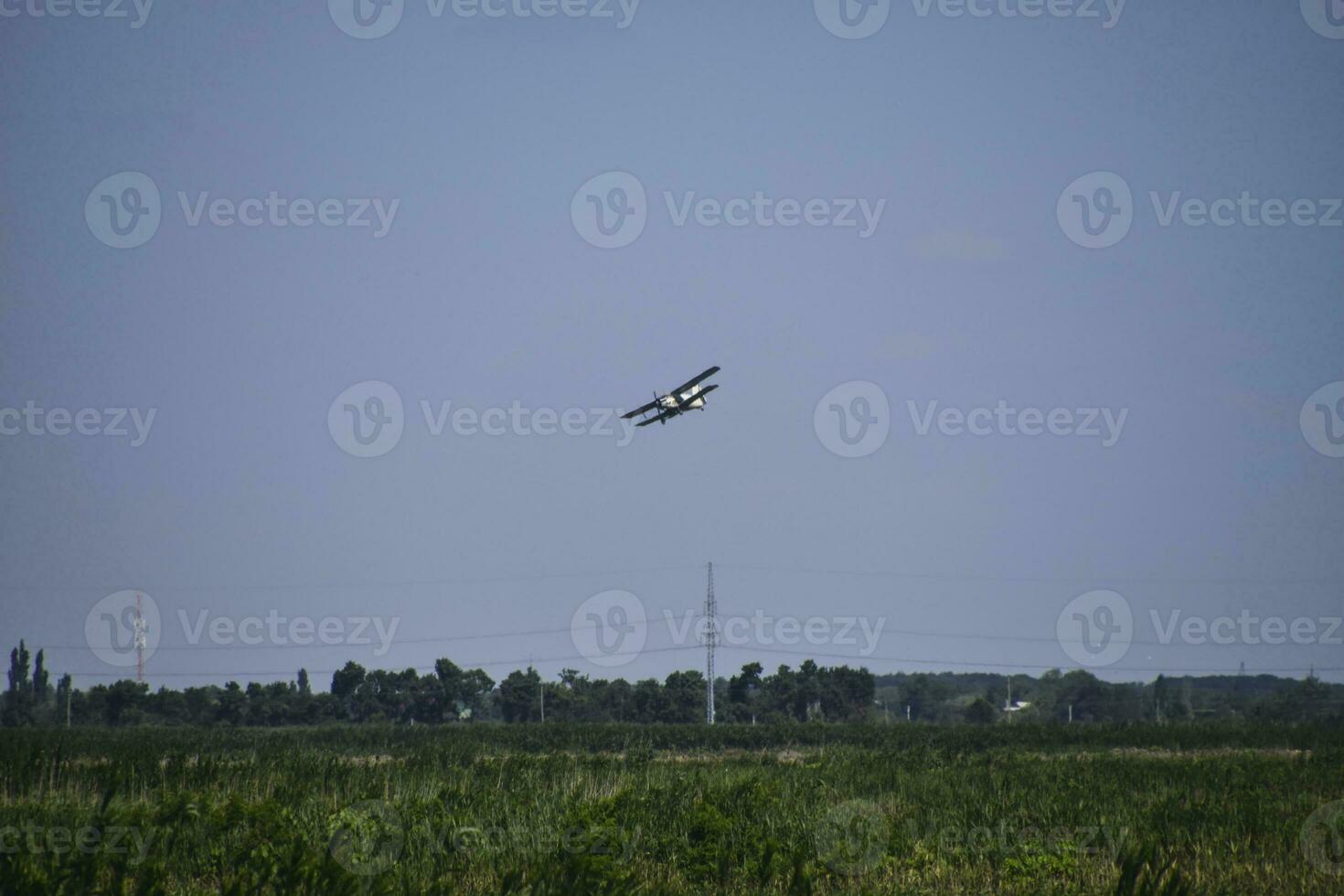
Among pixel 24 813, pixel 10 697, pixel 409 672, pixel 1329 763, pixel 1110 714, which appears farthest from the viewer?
pixel 1110 714

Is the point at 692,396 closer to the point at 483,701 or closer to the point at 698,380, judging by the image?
the point at 698,380

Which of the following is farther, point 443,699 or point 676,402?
point 443,699

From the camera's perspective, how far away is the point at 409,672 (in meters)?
116

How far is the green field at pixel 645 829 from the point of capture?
1614 cm

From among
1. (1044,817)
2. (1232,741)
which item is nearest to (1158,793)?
(1044,817)

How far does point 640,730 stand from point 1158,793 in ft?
131

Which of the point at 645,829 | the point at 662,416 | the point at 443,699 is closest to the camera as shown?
the point at 645,829

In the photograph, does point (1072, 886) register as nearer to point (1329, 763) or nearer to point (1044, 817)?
point (1044, 817)

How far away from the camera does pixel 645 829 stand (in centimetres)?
2017

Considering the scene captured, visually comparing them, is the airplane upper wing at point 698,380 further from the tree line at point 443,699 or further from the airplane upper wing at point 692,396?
the tree line at point 443,699

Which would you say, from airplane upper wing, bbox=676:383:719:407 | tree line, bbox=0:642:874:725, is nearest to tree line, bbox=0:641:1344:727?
tree line, bbox=0:642:874:725

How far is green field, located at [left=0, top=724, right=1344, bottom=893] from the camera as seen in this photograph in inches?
635

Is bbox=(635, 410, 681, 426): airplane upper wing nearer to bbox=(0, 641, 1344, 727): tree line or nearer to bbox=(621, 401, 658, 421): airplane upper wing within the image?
bbox=(621, 401, 658, 421): airplane upper wing

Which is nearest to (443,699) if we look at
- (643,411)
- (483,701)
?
(483,701)
